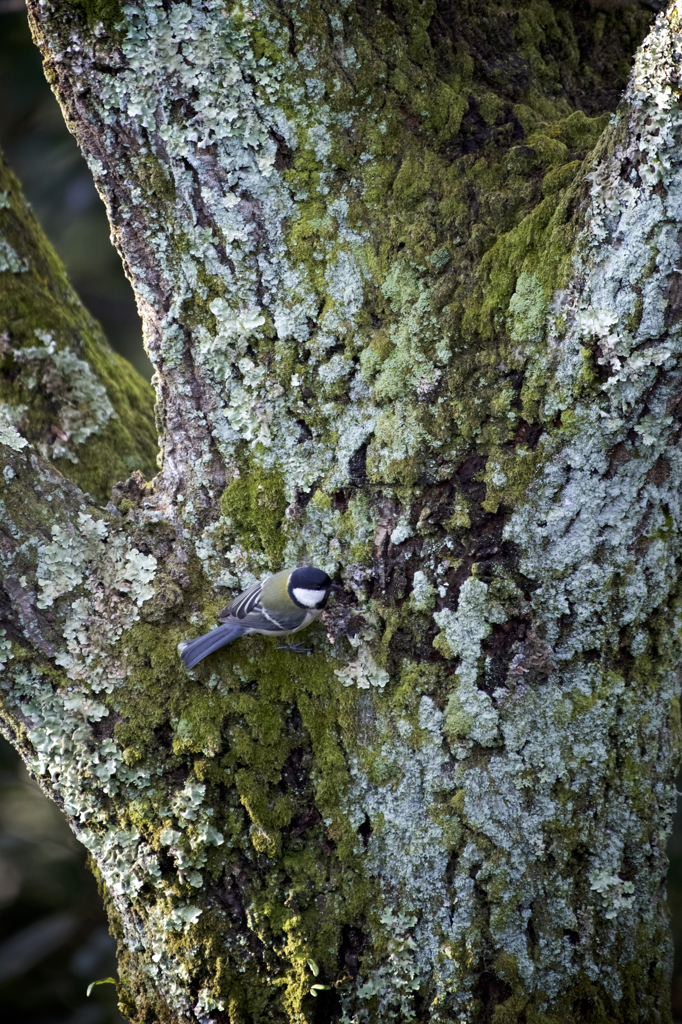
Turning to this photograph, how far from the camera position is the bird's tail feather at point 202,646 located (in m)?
1.72

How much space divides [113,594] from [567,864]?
1294mm

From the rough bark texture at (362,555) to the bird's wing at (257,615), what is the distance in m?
0.08

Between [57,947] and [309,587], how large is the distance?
10.8 feet

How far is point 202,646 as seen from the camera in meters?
1.72

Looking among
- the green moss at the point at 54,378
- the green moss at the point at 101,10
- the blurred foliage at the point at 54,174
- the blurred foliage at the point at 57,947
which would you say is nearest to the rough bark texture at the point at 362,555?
the green moss at the point at 101,10

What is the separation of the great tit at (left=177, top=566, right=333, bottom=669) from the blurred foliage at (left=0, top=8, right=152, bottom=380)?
3352 mm

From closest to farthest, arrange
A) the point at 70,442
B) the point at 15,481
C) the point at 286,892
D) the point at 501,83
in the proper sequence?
the point at 286,892
the point at 15,481
the point at 501,83
the point at 70,442

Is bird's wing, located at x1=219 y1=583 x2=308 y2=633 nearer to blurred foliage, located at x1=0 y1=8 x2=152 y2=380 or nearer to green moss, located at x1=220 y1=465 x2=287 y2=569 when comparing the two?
green moss, located at x1=220 y1=465 x2=287 y2=569

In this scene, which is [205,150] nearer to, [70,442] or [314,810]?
[70,442]

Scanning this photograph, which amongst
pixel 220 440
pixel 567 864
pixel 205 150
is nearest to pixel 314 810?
pixel 567 864

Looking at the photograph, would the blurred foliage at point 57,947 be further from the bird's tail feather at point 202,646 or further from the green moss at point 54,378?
the bird's tail feather at point 202,646

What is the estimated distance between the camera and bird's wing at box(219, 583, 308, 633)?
1.65 metres

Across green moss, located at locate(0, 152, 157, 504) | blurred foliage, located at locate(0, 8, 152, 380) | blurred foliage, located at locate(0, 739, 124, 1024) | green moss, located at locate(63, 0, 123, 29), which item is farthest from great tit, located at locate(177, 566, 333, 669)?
blurred foliage, located at locate(0, 8, 152, 380)

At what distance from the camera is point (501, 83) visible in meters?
1.90
